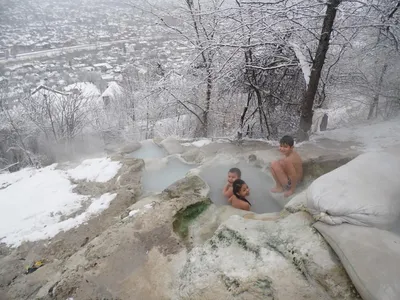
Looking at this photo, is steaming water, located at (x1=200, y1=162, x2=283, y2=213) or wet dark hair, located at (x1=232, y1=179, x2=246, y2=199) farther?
steaming water, located at (x1=200, y1=162, x2=283, y2=213)

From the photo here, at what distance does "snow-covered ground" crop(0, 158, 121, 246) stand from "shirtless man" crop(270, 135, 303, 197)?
2.83 meters

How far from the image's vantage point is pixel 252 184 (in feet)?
16.4

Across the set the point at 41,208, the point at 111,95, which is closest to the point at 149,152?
the point at 41,208

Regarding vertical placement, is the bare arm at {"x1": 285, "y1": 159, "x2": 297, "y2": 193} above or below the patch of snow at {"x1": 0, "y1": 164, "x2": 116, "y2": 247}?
above

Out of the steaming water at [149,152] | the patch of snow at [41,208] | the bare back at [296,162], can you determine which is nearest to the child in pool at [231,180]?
the bare back at [296,162]

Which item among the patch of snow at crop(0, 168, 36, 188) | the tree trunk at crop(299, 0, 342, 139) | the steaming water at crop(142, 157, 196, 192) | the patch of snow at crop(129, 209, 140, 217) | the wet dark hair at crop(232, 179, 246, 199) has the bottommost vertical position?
the patch of snow at crop(0, 168, 36, 188)

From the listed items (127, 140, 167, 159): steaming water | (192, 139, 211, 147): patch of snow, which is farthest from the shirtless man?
(127, 140, 167, 159): steaming water

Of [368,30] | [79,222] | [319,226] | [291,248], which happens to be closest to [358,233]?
[319,226]

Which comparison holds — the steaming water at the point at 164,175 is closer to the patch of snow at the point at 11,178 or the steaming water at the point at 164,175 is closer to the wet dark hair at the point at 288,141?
the wet dark hair at the point at 288,141

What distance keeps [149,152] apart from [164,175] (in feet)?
6.26

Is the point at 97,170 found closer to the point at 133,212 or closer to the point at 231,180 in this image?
the point at 133,212

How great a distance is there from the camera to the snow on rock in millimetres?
5493

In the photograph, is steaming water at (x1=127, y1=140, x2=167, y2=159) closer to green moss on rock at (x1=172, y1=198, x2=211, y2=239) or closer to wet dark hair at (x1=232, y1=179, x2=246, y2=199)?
wet dark hair at (x1=232, y1=179, x2=246, y2=199)

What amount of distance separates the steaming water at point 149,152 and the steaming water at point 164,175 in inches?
41.6
